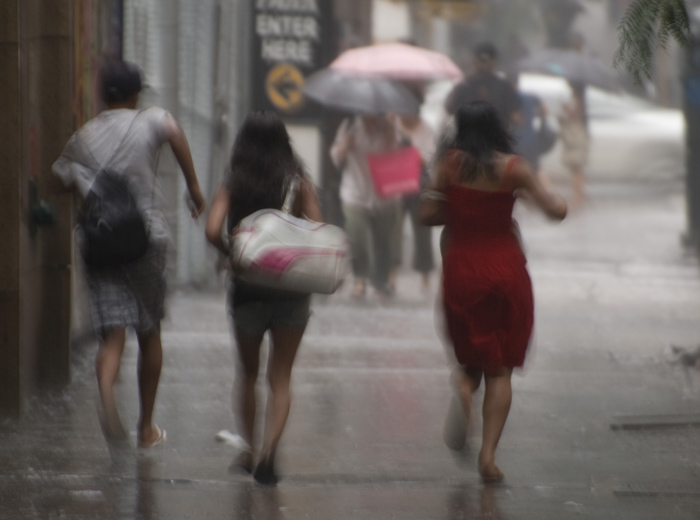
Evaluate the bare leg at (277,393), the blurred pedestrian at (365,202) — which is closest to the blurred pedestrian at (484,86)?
the blurred pedestrian at (365,202)

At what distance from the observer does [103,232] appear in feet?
18.9

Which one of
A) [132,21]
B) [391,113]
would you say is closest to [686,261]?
[391,113]

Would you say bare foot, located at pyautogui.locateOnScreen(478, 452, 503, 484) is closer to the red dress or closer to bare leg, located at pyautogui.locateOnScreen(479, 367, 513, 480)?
bare leg, located at pyautogui.locateOnScreen(479, 367, 513, 480)

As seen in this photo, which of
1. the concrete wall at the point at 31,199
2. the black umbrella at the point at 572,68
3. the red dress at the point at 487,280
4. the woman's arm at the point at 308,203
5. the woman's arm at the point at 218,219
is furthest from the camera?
the black umbrella at the point at 572,68

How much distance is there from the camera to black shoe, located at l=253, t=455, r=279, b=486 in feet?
18.0

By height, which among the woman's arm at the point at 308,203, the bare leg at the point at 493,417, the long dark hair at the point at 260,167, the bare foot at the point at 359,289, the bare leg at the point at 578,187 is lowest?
the bare leg at the point at 578,187

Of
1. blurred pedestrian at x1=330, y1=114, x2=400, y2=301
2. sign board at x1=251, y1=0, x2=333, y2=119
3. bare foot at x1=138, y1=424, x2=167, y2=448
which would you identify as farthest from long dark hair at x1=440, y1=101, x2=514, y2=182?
sign board at x1=251, y1=0, x2=333, y2=119

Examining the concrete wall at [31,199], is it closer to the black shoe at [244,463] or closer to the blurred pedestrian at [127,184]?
the blurred pedestrian at [127,184]

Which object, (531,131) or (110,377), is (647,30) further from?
(531,131)

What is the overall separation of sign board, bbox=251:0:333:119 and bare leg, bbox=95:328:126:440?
8.17 metres

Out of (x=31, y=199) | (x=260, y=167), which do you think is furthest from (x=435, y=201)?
(x=31, y=199)

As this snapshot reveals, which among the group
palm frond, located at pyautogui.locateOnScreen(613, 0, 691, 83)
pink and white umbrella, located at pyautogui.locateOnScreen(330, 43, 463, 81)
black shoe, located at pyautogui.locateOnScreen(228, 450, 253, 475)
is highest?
palm frond, located at pyautogui.locateOnScreen(613, 0, 691, 83)

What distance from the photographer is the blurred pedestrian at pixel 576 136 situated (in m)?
20.1

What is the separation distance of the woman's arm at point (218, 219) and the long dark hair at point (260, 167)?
0.12 ft
